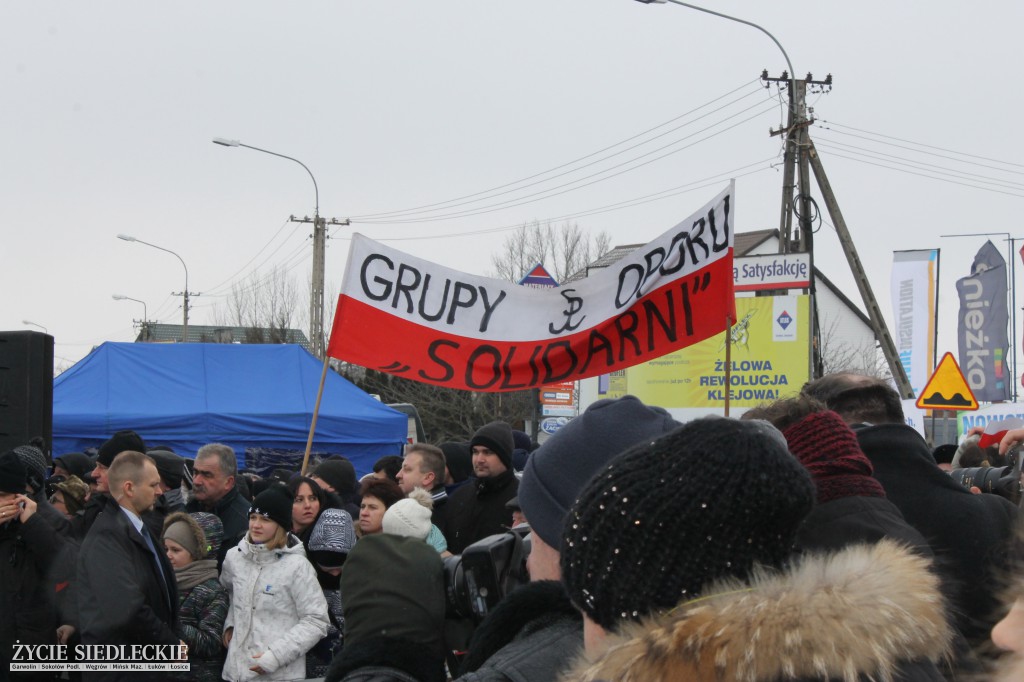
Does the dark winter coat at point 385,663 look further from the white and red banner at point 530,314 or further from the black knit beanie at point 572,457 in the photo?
the white and red banner at point 530,314

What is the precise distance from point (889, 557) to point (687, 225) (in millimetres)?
5270

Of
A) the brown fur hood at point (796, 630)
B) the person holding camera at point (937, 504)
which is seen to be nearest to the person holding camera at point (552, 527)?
the brown fur hood at point (796, 630)

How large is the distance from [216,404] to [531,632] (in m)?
13.3

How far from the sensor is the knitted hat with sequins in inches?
50.4

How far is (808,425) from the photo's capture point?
2684 millimetres

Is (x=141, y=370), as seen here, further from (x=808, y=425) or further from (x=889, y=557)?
(x=889, y=557)

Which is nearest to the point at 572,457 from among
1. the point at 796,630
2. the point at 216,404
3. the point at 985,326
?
the point at 796,630

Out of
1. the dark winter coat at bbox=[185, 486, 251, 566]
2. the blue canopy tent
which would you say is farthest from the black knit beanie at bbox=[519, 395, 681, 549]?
the blue canopy tent

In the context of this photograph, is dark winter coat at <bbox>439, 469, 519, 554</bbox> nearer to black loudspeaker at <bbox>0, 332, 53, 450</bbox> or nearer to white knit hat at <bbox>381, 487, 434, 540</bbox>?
white knit hat at <bbox>381, 487, 434, 540</bbox>

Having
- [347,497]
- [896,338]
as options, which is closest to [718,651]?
[347,497]

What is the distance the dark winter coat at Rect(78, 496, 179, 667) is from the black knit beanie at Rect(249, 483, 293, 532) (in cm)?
54

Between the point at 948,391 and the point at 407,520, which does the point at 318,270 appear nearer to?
the point at 948,391

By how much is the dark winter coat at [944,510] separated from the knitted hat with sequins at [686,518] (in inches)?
73.1

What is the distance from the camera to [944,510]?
9.96 ft
